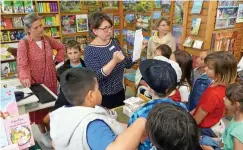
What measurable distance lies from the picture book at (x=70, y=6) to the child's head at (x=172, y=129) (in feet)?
16.3

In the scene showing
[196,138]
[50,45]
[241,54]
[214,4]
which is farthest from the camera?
[241,54]

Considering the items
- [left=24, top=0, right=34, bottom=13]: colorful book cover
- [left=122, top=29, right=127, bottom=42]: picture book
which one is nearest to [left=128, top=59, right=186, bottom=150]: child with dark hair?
[left=24, top=0, right=34, bottom=13]: colorful book cover

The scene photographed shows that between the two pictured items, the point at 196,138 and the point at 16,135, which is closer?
the point at 196,138

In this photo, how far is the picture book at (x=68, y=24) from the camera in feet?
17.4

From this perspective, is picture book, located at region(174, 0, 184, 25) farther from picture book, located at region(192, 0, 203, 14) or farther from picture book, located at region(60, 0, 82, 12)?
picture book, located at region(60, 0, 82, 12)

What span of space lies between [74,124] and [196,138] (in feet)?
1.71

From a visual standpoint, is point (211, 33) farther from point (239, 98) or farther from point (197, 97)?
point (239, 98)

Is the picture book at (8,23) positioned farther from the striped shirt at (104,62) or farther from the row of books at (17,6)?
the striped shirt at (104,62)

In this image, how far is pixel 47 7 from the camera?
16.3 feet

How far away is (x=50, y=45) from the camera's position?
2.55 meters

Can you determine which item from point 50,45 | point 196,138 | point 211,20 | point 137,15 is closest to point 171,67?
point 196,138

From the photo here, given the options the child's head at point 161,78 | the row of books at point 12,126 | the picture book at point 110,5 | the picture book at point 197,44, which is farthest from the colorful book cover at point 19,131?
the picture book at point 110,5

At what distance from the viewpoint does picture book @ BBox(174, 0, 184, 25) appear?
4106 millimetres

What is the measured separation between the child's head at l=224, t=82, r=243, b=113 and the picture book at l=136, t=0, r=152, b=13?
3.87 metres
